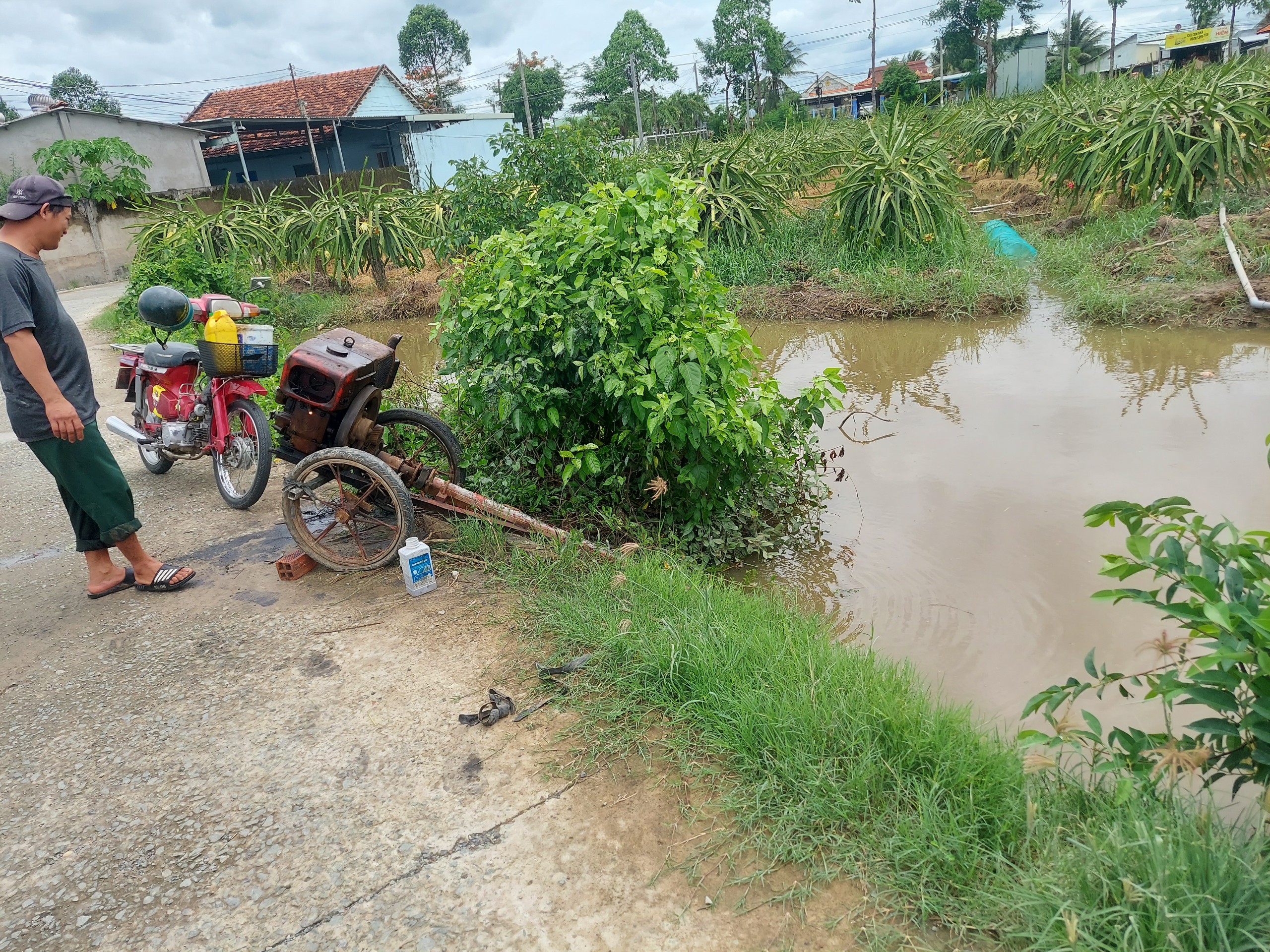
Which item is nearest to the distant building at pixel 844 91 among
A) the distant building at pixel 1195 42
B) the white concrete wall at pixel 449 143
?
the distant building at pixel 1195 42

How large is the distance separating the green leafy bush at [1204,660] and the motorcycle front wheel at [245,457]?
144 inches

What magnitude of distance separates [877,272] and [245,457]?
7.55m

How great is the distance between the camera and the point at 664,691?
2533 mm

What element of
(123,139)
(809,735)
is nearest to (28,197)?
(809,735)

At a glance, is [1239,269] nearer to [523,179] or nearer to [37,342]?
[523,179]

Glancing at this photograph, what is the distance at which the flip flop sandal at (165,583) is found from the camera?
353 centimetres

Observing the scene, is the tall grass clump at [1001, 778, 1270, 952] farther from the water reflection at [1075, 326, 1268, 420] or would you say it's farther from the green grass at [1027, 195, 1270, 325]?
the green grass at [1027, 195, 1270, 325]

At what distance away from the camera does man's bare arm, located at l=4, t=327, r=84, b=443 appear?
3002 mm

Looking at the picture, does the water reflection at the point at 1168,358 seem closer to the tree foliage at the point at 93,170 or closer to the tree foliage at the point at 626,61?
the tree foliage at the point at 93,170

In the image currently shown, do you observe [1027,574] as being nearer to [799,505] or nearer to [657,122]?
[799,505]

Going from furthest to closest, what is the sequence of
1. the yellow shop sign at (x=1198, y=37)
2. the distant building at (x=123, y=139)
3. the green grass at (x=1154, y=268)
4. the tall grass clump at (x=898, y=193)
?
the yellow shop sign at (x=1198, y=37)
the distant building at (x=123, y=139)
the tall grass clump at (x=898, y=193)
the green grass at (x=1154, y=268)

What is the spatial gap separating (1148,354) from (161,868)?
7554 millimetres

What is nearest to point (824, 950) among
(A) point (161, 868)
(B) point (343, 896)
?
(B) point (343, 896)

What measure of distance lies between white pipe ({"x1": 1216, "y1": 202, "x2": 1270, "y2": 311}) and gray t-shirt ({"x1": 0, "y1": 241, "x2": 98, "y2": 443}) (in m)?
8.56
